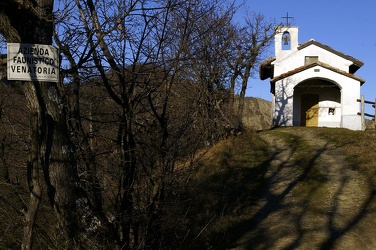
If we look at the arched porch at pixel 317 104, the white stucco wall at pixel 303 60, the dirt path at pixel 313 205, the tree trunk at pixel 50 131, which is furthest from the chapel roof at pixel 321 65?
the tree trunk at pixel 50 131

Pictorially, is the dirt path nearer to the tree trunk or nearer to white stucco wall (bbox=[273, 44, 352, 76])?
the tree trunk

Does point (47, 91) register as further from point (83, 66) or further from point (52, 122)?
point (83, 66)

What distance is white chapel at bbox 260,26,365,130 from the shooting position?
92.6ft

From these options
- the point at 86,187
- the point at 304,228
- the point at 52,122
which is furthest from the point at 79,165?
the point at 304,228

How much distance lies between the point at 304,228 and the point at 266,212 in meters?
1.88

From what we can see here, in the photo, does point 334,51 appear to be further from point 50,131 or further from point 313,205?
point 50,131

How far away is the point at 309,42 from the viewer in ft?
96.8

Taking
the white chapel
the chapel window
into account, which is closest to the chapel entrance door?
the white chapel

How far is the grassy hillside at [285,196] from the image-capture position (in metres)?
10.0

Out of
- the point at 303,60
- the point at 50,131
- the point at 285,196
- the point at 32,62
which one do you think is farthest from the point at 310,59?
the point at 32,62

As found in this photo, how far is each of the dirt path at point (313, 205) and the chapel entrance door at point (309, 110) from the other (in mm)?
11521

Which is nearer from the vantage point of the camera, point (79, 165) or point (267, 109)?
point (79, 165)

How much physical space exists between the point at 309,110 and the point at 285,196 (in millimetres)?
18315

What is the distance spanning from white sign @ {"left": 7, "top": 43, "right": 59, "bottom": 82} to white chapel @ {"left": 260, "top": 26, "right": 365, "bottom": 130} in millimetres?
24313
